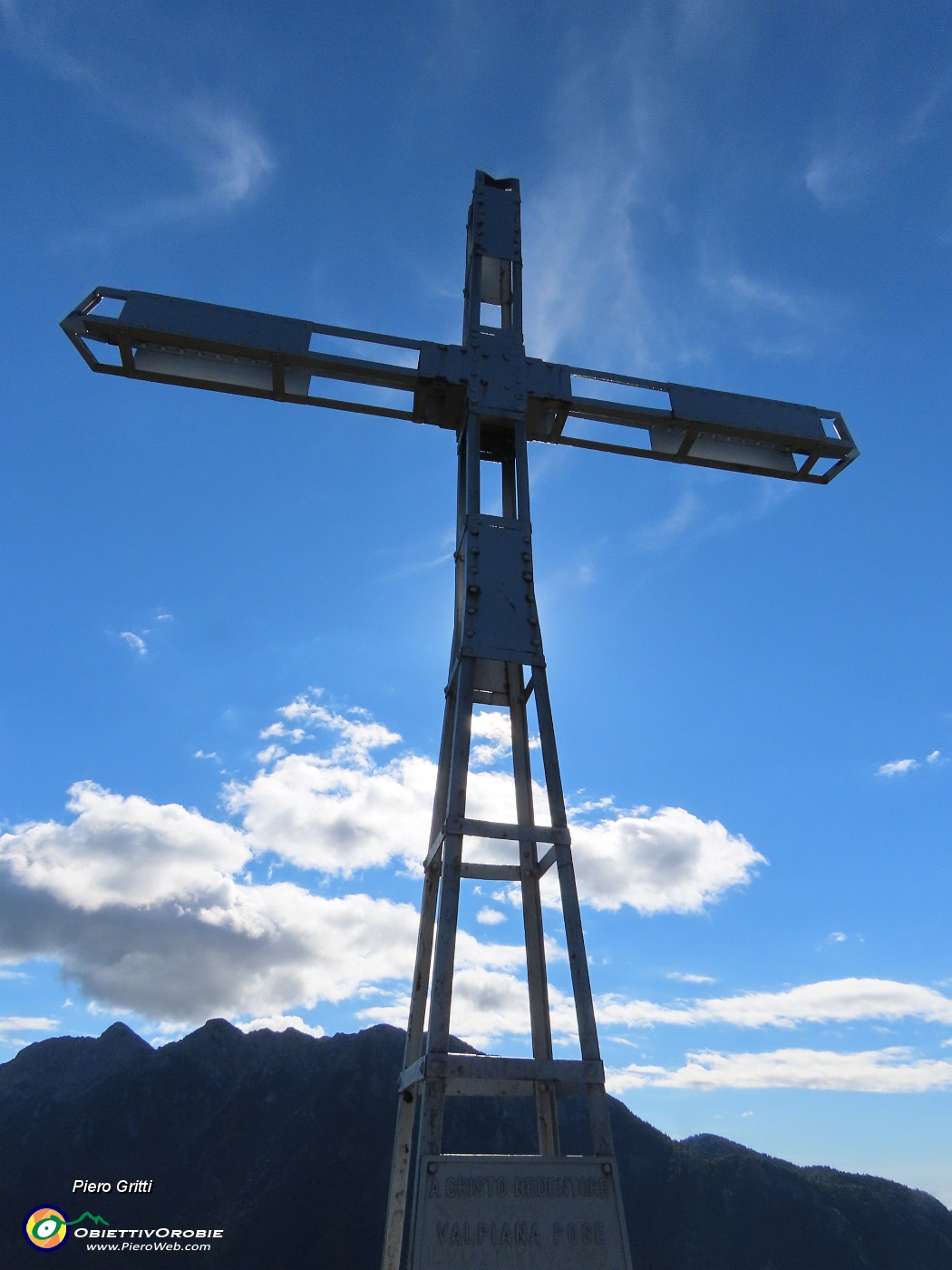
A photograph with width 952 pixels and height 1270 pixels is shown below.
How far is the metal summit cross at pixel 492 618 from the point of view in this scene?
25.1ft

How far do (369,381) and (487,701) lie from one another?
4.98 meters

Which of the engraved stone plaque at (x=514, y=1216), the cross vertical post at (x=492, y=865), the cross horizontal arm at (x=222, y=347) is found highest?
the cross horizontal arm at (x=222, y=347)

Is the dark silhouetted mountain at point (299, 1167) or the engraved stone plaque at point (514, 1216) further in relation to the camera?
the dark silhouetted mountain at point (299, 1167)

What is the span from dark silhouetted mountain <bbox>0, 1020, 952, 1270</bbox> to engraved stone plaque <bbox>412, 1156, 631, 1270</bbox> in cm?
8104

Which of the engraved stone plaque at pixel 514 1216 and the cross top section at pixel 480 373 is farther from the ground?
the cross top section at pixel 480 373

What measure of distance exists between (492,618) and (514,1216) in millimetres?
6133

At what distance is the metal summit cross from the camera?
25.1 feet

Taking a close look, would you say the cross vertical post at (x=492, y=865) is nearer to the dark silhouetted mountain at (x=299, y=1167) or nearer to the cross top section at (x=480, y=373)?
the cross top section at (x=480, y=373)

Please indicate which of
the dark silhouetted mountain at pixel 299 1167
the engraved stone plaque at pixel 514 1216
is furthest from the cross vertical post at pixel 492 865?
the dark silhouetted mountain at pixel 299 1167

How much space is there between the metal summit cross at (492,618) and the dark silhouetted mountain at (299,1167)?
8025cm

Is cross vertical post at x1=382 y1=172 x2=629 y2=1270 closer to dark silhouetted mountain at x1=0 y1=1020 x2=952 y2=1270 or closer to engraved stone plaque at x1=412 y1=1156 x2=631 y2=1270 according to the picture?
engraved stone plaque at x1=412 y1=1156 x2=631 y2=1270

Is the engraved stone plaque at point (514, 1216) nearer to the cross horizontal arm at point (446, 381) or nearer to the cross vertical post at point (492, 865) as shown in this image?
the cross vertical post at point (492, 865)

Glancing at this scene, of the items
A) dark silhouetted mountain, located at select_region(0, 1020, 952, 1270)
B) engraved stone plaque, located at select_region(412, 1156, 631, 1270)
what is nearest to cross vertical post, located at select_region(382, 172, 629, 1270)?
engraved stone plaque, located at select_region(412, 1156, 631, 1270)

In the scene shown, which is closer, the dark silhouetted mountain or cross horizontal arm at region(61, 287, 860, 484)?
cross horizontal arm at region(61, 287, 860, 484)
